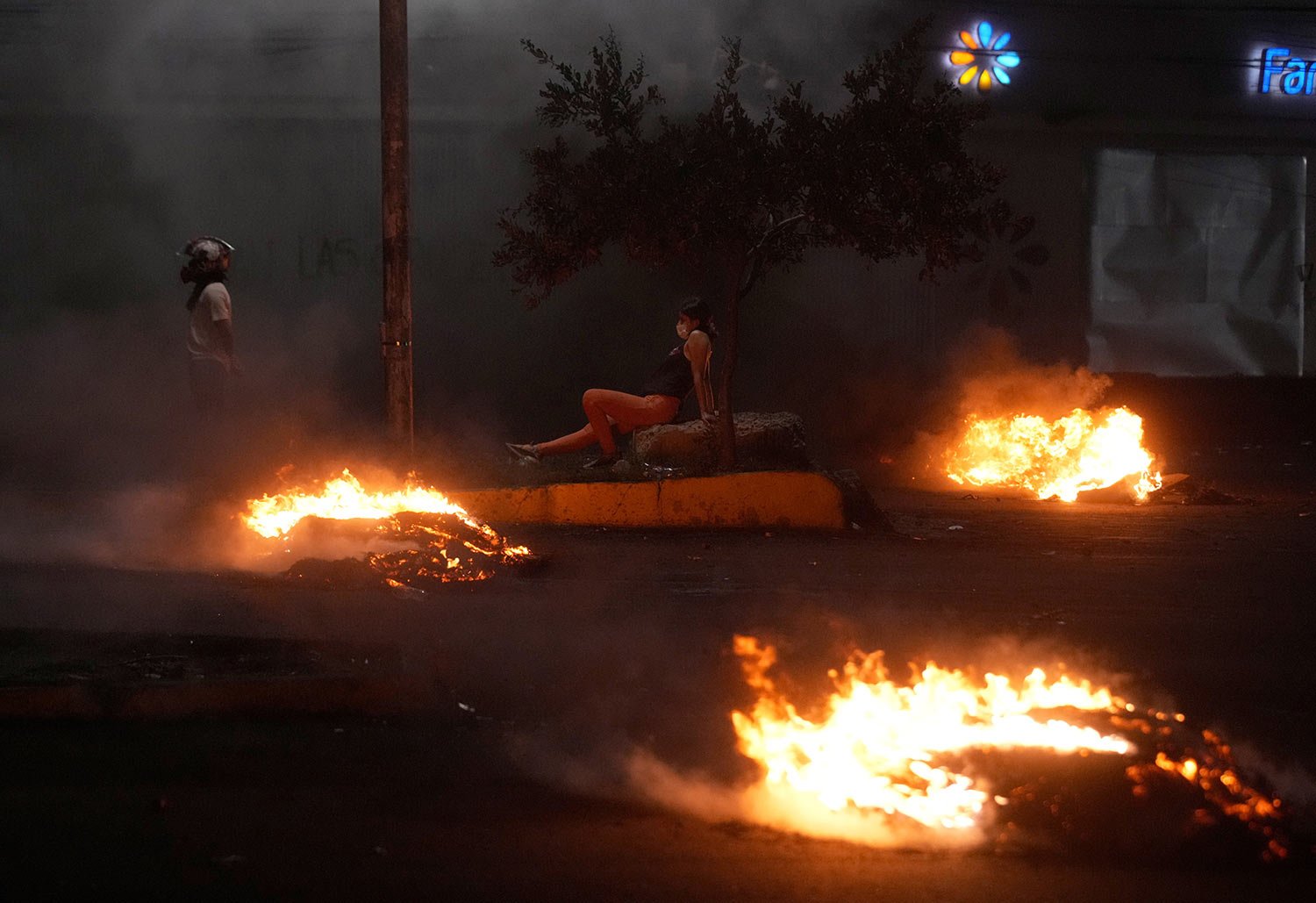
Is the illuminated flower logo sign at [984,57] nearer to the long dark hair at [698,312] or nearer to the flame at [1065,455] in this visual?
the flame at [1065,455]

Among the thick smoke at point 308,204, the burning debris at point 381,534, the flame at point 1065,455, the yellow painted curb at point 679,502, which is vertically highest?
the thick smoke at point 308,204

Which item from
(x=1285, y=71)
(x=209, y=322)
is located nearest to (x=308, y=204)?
(x=209, y=322)

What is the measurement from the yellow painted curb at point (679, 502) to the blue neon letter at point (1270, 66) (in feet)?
33.7

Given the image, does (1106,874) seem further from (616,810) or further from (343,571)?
(343,571)

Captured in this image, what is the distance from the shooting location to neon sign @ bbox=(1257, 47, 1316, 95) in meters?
15.4

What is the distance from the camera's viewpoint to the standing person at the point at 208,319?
29.1 ft

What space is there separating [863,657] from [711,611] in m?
1.10

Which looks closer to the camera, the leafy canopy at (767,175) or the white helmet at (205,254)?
the leafy canopy at (767,175)

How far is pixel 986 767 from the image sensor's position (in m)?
3.83

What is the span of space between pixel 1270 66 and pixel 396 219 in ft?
39.5

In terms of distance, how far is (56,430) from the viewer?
47.2 ft

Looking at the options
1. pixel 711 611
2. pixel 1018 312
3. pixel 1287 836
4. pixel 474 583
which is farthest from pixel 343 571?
pixel 1018 312

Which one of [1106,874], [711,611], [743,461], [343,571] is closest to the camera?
[1106,874]

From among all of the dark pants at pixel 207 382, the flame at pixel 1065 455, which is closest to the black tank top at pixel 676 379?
the dark pants at pixel 207 382
